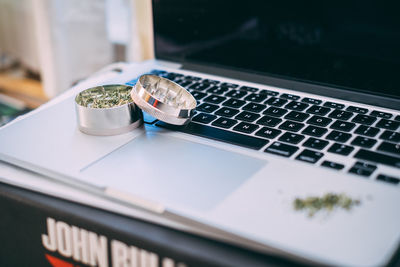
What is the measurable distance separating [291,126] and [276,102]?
73 mm

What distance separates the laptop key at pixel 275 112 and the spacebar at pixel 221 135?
0.07m

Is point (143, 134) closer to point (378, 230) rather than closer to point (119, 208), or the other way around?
point (119, 208)

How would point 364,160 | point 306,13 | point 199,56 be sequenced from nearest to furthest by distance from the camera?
1. point 364,160
2. point 306,13
3. point 199,56

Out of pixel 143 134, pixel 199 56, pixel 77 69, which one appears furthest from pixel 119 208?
pixel 77 69

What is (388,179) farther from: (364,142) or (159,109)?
(159,109)

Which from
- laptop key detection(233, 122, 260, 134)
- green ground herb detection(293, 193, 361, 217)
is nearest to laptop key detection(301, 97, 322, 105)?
laptop key detection(233, 122, 260, 134)

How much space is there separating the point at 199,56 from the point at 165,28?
0.07 metres

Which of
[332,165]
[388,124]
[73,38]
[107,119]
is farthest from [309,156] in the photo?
[73,38]

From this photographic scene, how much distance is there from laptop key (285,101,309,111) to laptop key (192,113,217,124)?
103mm

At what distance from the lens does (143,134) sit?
509 mm

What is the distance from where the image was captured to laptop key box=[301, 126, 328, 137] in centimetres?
49

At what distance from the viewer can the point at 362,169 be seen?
425mm

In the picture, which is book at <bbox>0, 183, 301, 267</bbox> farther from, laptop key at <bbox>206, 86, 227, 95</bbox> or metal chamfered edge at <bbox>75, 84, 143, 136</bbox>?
laptop key at <bbox>206, 86, 227, 95</bbox>

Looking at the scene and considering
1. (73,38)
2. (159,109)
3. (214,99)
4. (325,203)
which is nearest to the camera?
(325,203)
